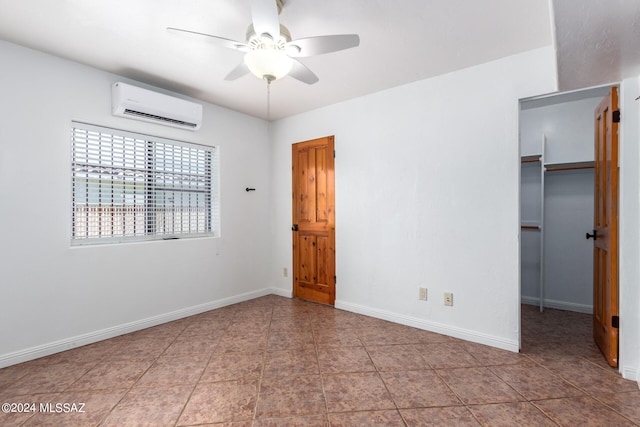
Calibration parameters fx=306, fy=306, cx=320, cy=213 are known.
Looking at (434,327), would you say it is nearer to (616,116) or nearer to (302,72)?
(616,116)

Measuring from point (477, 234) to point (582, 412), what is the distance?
1368 millimetres

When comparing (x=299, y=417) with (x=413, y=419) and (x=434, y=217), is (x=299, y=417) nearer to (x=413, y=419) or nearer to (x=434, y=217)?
(x=413, y=419)

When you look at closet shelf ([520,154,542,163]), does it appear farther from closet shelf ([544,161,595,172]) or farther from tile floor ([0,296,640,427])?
tile floor ([0,296,640,427])

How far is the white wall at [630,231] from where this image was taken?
209cm

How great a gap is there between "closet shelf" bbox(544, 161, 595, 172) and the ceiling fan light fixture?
334 centimetres

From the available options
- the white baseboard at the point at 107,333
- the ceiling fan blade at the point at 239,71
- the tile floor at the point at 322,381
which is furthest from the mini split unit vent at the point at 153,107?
the tile floor at the point at 322,381

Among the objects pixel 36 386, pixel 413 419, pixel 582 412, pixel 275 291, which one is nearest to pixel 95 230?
pixel 36 386

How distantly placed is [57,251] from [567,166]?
522cm

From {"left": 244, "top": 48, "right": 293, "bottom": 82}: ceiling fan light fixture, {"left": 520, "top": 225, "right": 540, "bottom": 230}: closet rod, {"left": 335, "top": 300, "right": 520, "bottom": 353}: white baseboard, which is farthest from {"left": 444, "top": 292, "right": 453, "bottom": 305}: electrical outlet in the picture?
{"left": 244, "top": 48, "right": 293, "bottom": 82}: ceiling fan light fixture

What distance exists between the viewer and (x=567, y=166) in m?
3.53

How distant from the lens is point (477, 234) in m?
2.72

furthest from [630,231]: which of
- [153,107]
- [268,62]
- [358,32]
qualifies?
[153,107]

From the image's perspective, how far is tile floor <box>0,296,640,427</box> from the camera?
1734 mm

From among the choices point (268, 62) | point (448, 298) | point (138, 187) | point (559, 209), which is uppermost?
point (268, 62)
